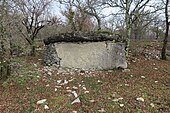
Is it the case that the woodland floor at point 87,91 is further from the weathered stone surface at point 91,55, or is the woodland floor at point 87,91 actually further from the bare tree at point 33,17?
→ the bare tree at point 33,17

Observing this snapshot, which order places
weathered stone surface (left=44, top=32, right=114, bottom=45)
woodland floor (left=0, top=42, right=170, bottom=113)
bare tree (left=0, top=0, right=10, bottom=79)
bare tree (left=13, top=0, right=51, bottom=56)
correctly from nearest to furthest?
1. woodland floor (left=0, top=42, right=170, bottom=113)
2. bare tree (left=0, top=0, right=10, bottom=79)
3. weathered stone surface (left=44, top=32, right=114, bottom=45)
4. bare tree (left=13, top=0, right=51, bottom=56)

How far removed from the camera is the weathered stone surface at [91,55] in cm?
966

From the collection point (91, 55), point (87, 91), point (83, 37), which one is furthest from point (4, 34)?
point (91, 55)

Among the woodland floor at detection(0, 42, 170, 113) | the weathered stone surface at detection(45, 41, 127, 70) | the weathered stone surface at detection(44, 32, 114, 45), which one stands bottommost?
the woodland floor at detection(0, 42, 170, 113)

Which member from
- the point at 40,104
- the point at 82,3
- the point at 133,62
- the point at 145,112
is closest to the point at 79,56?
the point at 133,62

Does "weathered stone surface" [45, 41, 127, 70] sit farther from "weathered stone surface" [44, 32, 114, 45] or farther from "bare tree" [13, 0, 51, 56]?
"bare tree" [13, 0, 51, 56]

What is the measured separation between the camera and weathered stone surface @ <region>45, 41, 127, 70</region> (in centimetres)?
966

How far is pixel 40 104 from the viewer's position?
233 inches

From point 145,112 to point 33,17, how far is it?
9361 millimetres

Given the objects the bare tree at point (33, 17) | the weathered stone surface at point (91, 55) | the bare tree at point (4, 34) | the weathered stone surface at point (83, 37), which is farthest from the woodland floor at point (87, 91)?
the bare tree at point (33, 17)

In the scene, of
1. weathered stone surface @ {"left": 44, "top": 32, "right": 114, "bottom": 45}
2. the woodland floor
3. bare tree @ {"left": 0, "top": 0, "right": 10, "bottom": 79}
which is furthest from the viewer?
weathered stone surface @ {"left": 44, "top": 32, "right": 114, "bottom": 45}

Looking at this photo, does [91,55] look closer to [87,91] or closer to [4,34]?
[87,91]

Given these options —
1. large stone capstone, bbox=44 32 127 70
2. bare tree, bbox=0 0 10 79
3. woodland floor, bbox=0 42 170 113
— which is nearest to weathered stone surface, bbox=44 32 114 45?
large stone capstone, bbox=44 32 127 70

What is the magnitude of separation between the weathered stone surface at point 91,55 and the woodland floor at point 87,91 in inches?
20.3
